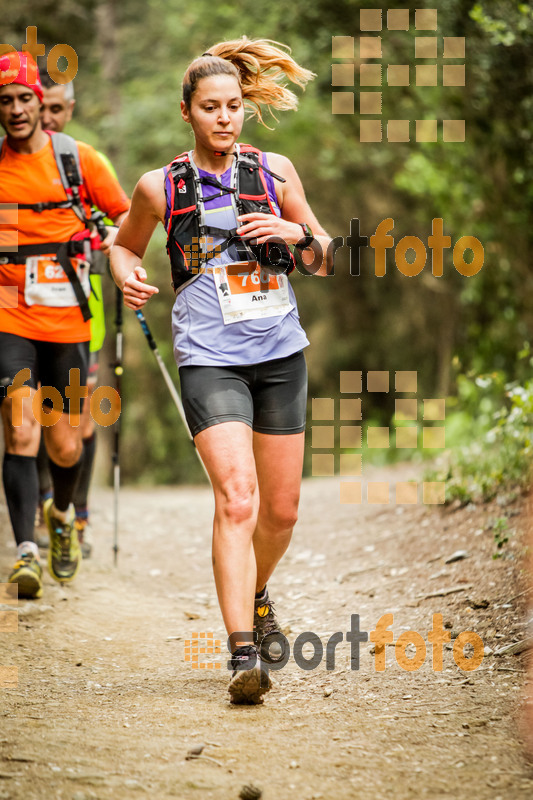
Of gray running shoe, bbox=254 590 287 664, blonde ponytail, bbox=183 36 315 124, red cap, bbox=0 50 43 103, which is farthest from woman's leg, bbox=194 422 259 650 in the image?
red cap, bbox=0 50 43 103

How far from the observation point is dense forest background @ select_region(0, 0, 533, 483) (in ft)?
29.7

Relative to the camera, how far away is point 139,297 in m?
3.51

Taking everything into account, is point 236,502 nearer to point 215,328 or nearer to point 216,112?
point 215,328

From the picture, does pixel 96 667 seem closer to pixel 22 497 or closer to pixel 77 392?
pixel 22 497

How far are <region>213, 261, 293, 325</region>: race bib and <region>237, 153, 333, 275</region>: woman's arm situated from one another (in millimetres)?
149

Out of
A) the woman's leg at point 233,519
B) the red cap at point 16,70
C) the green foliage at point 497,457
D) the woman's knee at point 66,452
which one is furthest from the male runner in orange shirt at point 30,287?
the green foliage at point 497,457

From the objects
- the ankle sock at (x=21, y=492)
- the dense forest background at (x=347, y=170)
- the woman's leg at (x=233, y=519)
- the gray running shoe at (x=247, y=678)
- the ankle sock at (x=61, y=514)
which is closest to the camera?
the gray running shoe at (x=247, y=678)

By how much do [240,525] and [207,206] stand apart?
4.16 feet

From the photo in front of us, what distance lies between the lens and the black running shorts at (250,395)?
348 centimetres

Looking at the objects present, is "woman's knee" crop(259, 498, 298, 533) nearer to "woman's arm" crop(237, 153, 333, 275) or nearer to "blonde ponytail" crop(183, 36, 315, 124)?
"woman's arm" crop(237, 153, 333, 275)

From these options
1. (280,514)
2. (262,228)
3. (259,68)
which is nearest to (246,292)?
(262,228)

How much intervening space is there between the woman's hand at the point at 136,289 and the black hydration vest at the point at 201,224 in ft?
0.50

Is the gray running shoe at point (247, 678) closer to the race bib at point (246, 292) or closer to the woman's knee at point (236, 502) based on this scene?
the woman's knee at point (236, 502)

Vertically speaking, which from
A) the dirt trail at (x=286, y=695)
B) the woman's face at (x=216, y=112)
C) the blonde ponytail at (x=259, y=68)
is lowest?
the dirt trail at (x=286, y=695)
